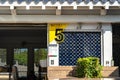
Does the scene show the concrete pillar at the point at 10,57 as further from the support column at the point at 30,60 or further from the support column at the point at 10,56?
the support column at the point at 30,60

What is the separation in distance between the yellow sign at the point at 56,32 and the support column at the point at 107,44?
59.3 inches

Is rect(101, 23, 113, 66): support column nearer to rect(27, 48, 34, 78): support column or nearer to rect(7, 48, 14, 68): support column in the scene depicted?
rect(27, 48, 34, 78): support column

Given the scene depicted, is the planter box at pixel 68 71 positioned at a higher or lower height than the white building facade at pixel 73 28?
lower

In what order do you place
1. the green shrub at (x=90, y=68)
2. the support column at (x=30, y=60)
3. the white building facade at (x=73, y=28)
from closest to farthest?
1. the green shrub at (x=90, y=68)
2. the white building facade at (x=73, y=28)
3. the support column at (x=30, y=60)

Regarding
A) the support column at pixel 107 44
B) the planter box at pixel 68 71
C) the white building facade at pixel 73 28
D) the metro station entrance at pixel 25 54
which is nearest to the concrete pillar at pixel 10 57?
the metro station entrance at pixel 25 54

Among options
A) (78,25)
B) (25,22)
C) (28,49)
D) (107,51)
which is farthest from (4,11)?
(28,49)

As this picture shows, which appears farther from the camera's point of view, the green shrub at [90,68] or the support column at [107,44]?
the support column at [107,44]

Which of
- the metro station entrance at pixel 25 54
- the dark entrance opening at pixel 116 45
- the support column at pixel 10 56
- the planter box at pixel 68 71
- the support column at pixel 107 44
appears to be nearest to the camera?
the planter box at pixel 68 71

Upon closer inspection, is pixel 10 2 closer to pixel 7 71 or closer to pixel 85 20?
pixel 85 20

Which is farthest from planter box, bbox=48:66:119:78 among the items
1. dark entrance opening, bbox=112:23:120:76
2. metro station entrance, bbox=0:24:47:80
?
metro station entrance, bbox=0:24:47:80

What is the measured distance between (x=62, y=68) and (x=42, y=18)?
1.97m

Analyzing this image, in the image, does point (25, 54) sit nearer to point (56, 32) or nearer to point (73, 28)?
point (56, 32)

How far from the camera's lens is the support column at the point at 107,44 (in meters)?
13.0

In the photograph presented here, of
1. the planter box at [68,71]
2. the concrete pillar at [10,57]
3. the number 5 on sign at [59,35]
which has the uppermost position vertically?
the number 5 on sign at [59,35]
